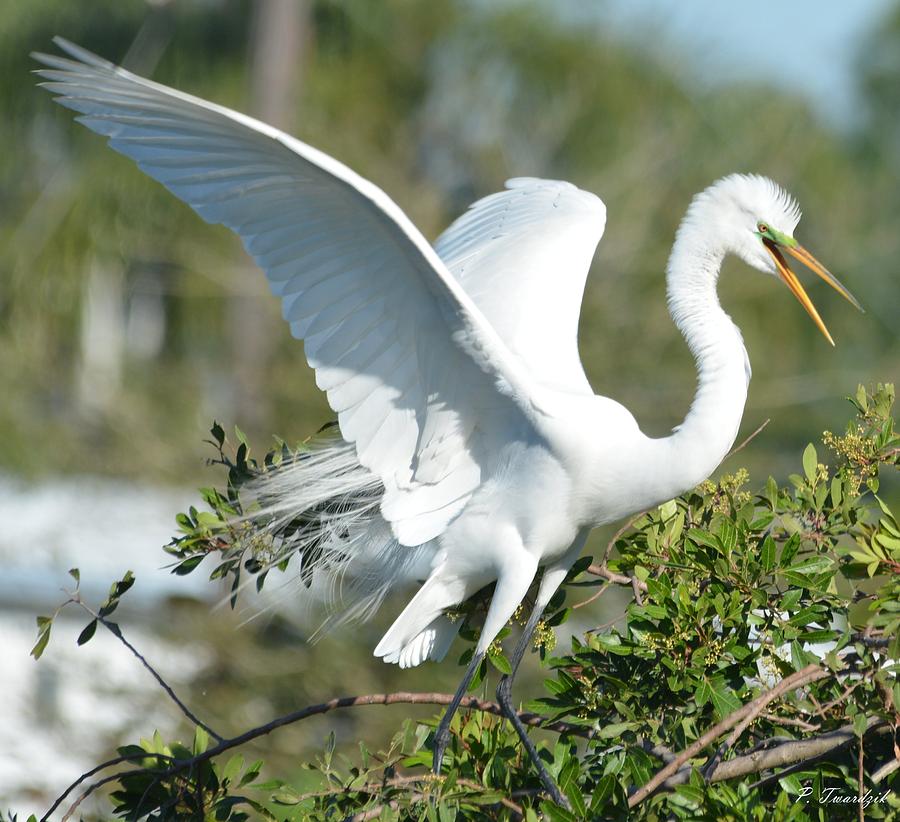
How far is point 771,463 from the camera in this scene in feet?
25.9

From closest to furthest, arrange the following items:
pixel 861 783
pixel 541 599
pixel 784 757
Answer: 1. pixel 861 783
2. pixel 784 757
3. pixel 541 599

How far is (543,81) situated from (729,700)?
906cm

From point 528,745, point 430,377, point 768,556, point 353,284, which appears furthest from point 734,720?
point 353,284

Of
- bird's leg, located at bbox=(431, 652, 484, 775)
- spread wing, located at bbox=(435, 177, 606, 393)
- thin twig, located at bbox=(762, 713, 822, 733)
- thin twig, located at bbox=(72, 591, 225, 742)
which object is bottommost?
bird's leg, located at bbox=(431, 652, 484, 775)

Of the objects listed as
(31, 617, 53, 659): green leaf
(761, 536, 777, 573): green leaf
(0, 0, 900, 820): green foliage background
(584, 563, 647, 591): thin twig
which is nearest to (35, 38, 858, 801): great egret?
(584, 563, 647, 591): thin twig

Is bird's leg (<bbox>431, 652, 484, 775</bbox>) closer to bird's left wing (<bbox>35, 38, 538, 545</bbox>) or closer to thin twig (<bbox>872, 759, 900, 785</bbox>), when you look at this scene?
bird's left wing (<bbox>35, 38, 538, 545</bbox>)

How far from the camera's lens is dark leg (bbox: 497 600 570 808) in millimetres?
2211

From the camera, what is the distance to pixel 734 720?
6.77ft

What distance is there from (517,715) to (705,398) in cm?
73

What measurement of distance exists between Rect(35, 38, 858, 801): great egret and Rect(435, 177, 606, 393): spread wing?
0.01 meters

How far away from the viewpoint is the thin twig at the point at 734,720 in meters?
2.05

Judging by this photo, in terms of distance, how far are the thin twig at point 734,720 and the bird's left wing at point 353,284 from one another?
768mm

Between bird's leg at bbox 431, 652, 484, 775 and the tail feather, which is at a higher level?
the tail feather

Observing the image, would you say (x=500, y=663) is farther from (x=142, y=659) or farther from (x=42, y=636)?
(x=42, y=636)
